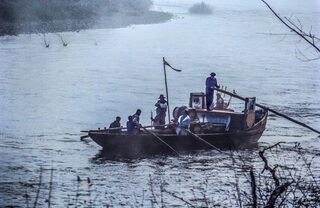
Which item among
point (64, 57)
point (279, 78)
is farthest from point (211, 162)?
point (64, 57)

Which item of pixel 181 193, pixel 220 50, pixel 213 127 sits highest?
pixel 220 50

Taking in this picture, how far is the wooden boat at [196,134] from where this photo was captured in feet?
81.8

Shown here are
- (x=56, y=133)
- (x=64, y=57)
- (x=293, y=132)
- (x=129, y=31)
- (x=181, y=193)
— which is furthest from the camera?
(x=129, y=31)

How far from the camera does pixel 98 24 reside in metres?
89.9

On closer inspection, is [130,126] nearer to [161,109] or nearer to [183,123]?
[161,109]

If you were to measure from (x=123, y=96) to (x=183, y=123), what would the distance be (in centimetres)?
1946

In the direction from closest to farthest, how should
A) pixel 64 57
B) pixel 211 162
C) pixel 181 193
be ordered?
pixel 181 193 < pixel 211 162 < pixel 64 57

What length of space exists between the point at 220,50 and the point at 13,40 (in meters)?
25.6

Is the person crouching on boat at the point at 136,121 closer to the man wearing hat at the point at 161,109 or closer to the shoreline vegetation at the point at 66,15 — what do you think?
the man wearing hat at the point at 161,109

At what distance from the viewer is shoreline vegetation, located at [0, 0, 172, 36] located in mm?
77375

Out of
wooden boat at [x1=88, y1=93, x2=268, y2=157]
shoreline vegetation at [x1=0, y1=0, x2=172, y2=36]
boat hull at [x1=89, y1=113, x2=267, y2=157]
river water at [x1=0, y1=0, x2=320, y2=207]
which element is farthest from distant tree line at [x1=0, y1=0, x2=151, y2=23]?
boat hull at [x1=89, y1=113, x2=267, y2=157]

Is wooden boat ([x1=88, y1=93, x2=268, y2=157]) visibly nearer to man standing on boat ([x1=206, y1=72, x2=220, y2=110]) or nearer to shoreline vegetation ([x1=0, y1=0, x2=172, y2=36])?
man standing on boat ([x1=206, y1=72, x2=220, y2=110])

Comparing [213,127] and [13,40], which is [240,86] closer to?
[213,127]

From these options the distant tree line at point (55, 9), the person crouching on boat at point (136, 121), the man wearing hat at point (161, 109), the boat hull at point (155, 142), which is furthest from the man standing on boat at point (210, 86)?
the distant tree line at point (55, 9)
